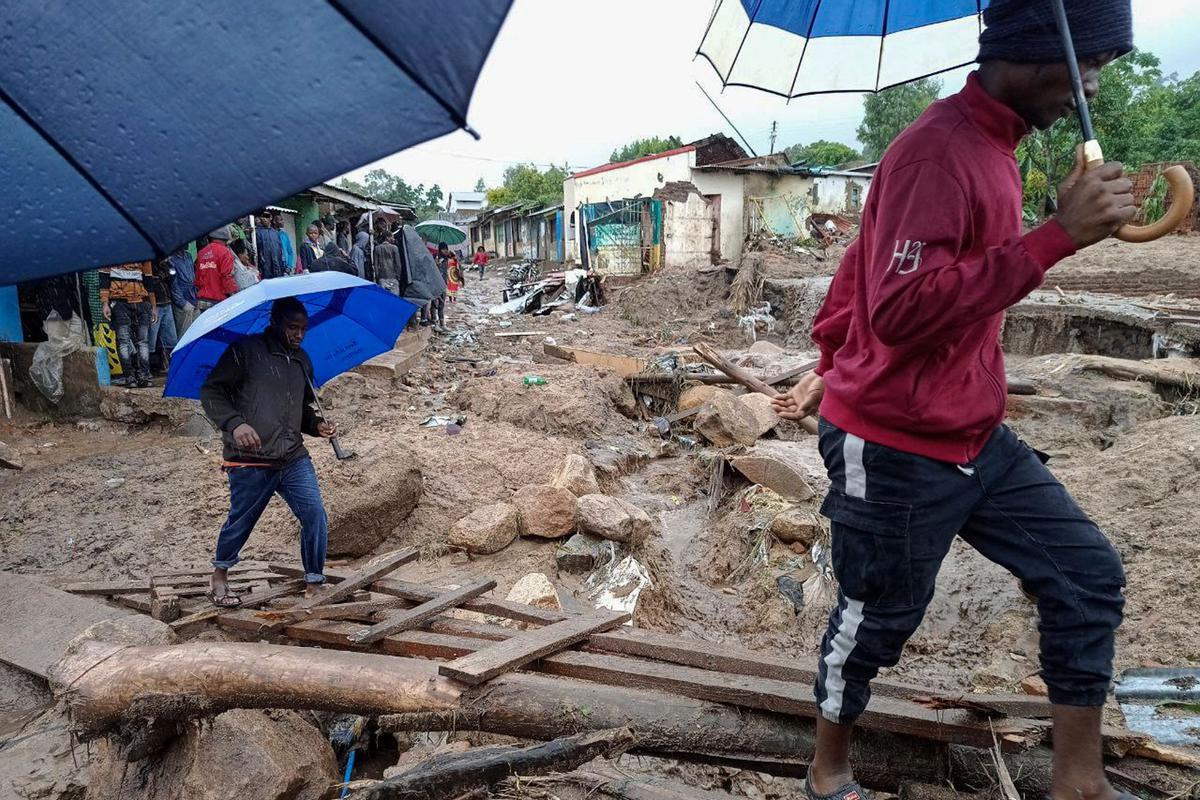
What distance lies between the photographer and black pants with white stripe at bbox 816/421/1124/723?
4.88ft

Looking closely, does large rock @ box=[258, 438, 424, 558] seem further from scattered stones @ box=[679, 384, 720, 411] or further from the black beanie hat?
the black beanie hat

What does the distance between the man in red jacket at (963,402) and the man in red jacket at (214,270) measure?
26.3ft

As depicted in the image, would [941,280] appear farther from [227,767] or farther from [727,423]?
[727,423]

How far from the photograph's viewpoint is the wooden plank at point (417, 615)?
283cm

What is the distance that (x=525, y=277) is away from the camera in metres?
26.7

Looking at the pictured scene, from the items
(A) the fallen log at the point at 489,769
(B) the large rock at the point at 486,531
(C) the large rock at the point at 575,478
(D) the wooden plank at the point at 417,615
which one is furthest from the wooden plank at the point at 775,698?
(C) the large rock at the point at 575,478

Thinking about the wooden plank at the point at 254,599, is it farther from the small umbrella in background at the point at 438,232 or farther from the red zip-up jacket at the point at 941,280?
the small umbrella in background at the point at 438,232

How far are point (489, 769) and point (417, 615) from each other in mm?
1150

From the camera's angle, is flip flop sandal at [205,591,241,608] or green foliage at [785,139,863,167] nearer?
flip flop sandal at [205,591,241,608]

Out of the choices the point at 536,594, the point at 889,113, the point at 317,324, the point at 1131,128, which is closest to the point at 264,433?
the point at 317,324

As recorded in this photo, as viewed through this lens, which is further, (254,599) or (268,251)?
(268,251)

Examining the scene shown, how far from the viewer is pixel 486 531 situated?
16.0 feet

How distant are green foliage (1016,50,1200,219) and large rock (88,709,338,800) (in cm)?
2108

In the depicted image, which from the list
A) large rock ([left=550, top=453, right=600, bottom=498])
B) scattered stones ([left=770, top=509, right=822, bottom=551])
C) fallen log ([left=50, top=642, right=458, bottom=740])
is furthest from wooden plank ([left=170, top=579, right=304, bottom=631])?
scattered stones ([left=770, top=509, right=822, bottom=551])
